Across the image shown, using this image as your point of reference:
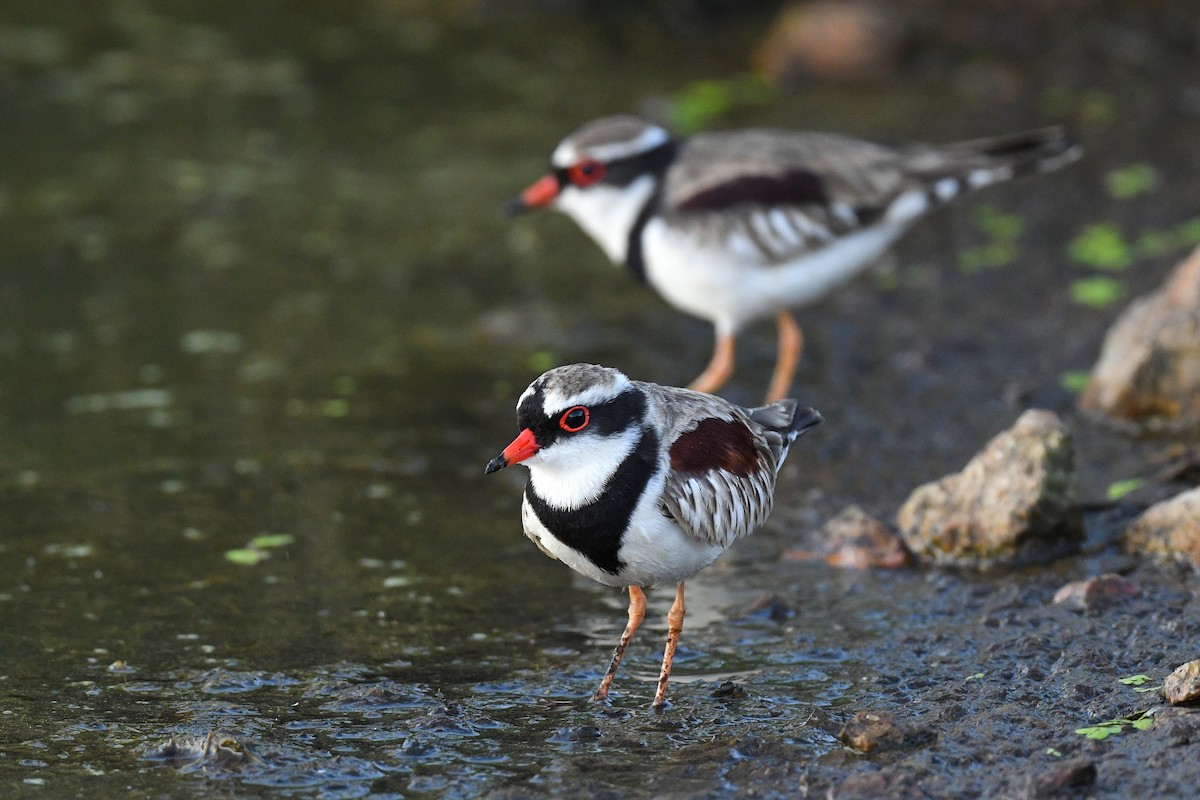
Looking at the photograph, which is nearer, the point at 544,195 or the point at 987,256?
the point at 544,195

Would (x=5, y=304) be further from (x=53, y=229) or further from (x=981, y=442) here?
(x=981, y=442)

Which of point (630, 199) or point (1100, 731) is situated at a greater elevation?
point (630, 199)

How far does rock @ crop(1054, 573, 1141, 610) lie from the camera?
573 centimetres

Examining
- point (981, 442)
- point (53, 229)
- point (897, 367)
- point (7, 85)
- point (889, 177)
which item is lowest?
point (981, 442)

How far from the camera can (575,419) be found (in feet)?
16.7

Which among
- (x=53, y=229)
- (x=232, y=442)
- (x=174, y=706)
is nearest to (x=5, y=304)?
(x=53, y=229)

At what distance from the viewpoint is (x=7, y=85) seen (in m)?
13.6

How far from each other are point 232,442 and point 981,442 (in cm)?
385

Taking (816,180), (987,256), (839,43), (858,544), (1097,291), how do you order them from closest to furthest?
1. (858,544)
2. (816,180)
3. (1097,291)
4. (987,256)
5. (839,43)

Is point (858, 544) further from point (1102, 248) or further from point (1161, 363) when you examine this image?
point (1102, 248)

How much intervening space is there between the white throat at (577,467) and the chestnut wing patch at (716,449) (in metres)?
0.27

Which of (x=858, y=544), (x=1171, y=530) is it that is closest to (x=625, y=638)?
(x=858, y=544)

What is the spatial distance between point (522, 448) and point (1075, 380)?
4.14 meters

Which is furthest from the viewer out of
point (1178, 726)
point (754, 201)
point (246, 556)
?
point (754, 201)
